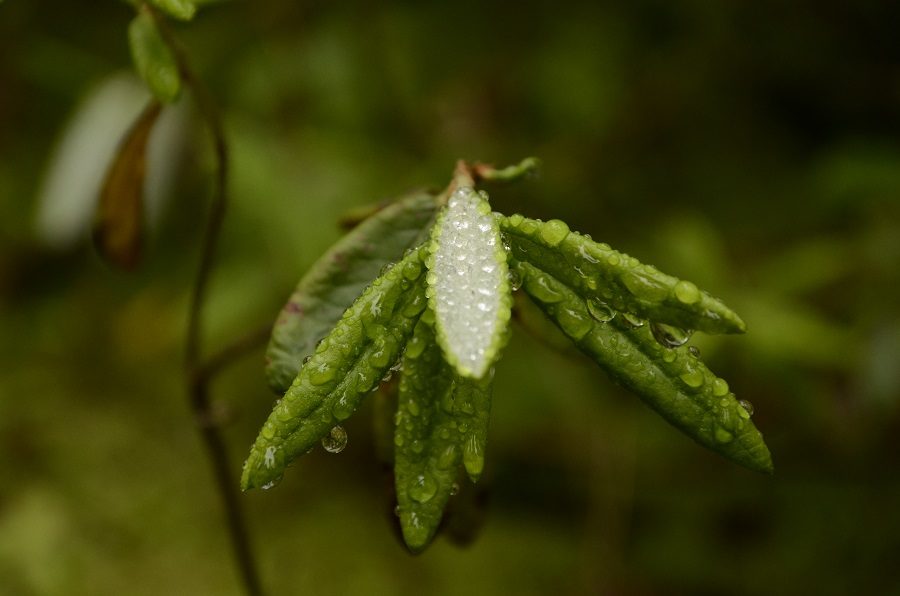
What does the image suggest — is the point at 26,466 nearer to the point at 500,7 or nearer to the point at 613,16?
the point at 500,7

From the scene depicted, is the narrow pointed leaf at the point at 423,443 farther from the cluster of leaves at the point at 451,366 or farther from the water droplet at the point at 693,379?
the water droplet at the point at 693,379

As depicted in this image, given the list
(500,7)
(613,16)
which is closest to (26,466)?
(500,7)

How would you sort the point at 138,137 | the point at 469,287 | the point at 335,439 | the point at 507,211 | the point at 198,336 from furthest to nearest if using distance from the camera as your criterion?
the point at 507,211
the point at 198,336
the point at 138,137
the point at 335,439
the point at 469,287

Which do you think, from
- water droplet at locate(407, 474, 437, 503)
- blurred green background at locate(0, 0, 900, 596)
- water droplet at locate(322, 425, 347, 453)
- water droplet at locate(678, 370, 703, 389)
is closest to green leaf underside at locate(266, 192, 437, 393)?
water droplet at locate(322, 425, 347, 453)

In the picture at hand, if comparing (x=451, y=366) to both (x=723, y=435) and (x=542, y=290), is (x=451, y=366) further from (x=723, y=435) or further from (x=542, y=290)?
(x=723, y=435)

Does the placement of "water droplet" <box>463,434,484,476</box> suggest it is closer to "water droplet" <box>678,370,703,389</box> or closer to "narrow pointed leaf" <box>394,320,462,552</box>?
"narrow pointed leaf" <box>394,320,462,552</box>

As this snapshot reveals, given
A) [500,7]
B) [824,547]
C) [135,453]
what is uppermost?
[500,7]

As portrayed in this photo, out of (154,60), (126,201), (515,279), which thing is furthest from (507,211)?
(515,279)
